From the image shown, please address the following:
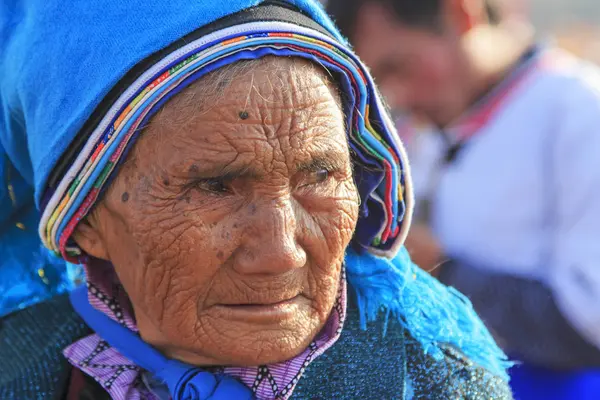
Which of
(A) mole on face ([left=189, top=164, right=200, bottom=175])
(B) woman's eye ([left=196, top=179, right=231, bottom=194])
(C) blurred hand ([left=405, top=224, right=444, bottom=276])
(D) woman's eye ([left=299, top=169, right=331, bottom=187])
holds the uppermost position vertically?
(A) mole on face ([left=189, top=164, right=200, bottom=175])

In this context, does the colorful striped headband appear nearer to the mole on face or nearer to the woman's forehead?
the woman's forehead

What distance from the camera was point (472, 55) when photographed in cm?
433

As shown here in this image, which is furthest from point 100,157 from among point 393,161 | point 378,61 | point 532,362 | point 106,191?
point 378,61

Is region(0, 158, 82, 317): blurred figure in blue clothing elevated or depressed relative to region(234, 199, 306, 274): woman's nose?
depressed

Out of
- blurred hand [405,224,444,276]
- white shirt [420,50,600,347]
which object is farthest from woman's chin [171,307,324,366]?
white shirt [420,50,600,347]

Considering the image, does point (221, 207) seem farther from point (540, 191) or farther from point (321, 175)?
point (540, 191)

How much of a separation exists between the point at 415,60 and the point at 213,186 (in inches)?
111

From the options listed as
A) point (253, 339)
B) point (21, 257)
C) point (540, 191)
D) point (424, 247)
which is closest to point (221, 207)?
point (253, 339)

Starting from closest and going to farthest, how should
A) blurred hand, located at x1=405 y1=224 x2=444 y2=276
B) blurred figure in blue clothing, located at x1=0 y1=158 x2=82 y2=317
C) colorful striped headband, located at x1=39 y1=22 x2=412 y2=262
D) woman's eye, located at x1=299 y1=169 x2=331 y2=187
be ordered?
colorful striped headband, located at x1=39 y1=22 x2=412 y2=262 < woman's eye, located at x1=299 y1=169 x2=331 y2=187 < blurred figure in blue clothing, located at x1=0 y1=158 x2=82 y2=317 < blurred hand, located at x1=405 y1=224 x2=444 y2=276

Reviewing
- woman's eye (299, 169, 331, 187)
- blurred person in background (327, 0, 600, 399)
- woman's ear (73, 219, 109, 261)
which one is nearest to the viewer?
woman's eye (299, 169, 331, 187)

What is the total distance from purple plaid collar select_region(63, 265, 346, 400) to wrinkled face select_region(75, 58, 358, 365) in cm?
8

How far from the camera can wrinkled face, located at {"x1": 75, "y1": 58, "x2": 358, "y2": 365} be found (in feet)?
5.89

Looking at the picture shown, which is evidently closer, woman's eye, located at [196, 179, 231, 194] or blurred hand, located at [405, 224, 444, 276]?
woman's eye, located at [196, 179, 231, 194]

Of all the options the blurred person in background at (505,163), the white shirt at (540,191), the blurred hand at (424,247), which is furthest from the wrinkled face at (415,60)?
the blurred hand at (424,247)
